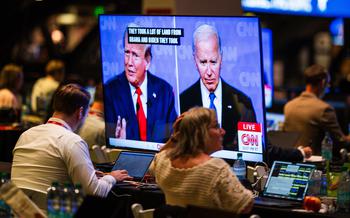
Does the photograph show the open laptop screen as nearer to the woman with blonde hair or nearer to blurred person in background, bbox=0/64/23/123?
blurred person in background, bbox=0/64/23/123

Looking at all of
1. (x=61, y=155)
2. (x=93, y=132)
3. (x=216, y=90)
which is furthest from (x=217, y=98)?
(x=93, y=132)

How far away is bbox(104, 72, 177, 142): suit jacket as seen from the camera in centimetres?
786

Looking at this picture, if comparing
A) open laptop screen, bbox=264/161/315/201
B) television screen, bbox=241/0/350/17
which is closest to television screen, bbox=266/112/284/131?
television screen, bbox=241/0/350/17

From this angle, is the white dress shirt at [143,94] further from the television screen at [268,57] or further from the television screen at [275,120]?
the television screen at [275,120]

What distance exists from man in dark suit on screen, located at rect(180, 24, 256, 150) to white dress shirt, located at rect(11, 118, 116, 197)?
38.1 inches

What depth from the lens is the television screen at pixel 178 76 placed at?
736cm

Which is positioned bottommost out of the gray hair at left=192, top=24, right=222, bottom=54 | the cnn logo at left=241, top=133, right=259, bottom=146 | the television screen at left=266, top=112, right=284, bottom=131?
the television screen at left=266, top=112, right=284, bottom=131

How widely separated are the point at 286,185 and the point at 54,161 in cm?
156

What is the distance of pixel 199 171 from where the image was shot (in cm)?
619

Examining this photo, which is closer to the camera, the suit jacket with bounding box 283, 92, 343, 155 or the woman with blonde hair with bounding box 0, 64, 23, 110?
the suit jacket with bounding box 283, 92, 343, 155

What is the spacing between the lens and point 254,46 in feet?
23.9

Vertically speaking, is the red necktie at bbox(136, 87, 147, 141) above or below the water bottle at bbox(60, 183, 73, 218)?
above

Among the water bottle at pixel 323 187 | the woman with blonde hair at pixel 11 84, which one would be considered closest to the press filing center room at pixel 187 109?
the water bottle at pixel 323 187

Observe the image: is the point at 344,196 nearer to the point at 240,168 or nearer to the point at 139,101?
the point at 240,168
